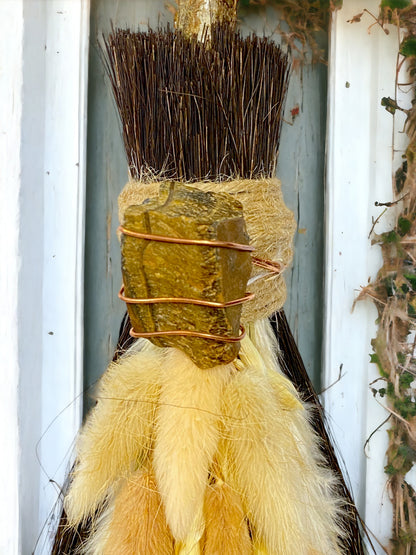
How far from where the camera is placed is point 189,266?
0.43 metres

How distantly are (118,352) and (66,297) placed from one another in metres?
0.15

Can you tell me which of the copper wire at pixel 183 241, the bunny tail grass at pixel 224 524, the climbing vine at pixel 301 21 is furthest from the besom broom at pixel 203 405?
the climbing vine at pixel 301 21

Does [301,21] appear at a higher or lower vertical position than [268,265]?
higher

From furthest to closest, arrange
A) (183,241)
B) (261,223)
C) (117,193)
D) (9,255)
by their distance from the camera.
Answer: (117,193)
(9,255)
(261,223)
(183,241)

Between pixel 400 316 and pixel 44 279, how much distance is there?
56 cm

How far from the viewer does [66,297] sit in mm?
729

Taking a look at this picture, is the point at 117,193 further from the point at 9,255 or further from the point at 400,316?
the point at 400,316

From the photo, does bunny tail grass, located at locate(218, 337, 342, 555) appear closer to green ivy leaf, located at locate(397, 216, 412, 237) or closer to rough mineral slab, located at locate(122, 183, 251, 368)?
rough mineral slab, located at locate(122, 183, 251, 368)

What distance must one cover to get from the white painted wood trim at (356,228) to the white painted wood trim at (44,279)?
0.40 metres

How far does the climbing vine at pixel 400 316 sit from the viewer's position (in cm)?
68

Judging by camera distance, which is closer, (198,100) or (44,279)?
(198,100)

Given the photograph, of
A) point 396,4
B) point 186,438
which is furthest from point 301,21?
point 186,438

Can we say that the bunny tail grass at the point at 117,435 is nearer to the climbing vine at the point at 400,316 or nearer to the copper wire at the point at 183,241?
the copper wire at the point at 183,241

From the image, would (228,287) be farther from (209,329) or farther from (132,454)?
(132,454)
